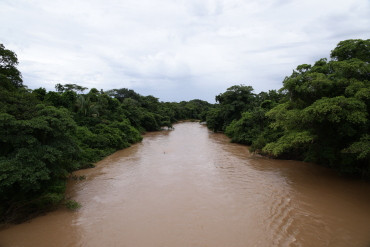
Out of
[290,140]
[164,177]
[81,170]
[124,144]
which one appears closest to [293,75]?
[290,140]

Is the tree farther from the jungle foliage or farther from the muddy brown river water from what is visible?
the muddy brown river water

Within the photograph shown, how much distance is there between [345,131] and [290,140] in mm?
2142

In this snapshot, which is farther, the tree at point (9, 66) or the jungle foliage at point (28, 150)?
the tree at point (9, 66)

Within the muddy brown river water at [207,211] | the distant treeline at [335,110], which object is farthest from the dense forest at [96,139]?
the muddy brown river water at [207,211]

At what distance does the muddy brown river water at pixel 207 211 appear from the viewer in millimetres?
5695

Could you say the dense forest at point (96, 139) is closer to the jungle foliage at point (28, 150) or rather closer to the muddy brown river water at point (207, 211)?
the jungle foliage at point (28, 150)

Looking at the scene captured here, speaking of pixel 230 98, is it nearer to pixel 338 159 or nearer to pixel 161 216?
pixel 338 159

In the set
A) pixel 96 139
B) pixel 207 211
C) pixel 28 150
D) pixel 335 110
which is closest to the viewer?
pixel 28 150

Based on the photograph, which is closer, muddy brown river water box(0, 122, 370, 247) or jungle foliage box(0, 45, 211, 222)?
muddy brown river water box(0, 122, 370, 247)

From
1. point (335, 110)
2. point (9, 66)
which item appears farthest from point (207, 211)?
point (9, 66)

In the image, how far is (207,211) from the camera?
720 centimetres

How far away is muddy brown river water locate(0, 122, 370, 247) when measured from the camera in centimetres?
570

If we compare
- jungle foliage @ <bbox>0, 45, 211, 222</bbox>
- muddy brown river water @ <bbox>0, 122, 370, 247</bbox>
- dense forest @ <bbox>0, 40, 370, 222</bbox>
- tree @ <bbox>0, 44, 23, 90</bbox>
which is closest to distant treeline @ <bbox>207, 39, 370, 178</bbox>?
dense forest @ <bbox>0, 40, 370, 222</bbox>

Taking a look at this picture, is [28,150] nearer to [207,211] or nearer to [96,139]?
[207,211]
